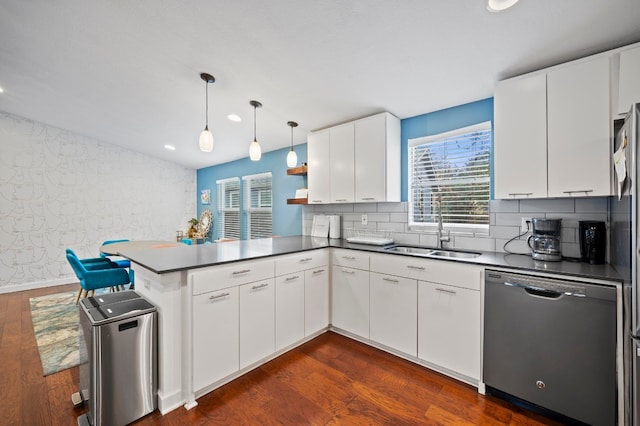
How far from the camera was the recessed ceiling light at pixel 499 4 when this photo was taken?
1474 millimetres

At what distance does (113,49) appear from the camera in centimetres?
249

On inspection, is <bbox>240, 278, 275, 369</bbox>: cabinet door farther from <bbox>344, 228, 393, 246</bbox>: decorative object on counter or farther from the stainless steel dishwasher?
the stainless steel dishwasher

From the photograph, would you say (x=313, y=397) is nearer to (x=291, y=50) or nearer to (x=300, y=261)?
(x=300, y=261)

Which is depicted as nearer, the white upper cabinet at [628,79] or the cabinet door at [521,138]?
the white upper cabinet at [628,79]

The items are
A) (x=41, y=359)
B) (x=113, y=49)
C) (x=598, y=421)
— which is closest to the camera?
(x=598, y=421)

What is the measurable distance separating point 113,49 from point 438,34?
2859mm

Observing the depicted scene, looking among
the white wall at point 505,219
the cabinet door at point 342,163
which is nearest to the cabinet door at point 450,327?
the white wall at point 505,219

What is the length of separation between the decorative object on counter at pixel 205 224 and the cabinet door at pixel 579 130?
6042 millimetres

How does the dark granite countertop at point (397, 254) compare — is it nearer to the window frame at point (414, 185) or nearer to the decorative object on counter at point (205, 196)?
the window frame at point (414, 185)

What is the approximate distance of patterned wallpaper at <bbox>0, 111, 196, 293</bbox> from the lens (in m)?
4.38

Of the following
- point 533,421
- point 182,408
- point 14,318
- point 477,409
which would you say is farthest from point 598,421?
point 14,318

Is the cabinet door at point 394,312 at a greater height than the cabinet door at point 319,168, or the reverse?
the cabinet door at point 319,168

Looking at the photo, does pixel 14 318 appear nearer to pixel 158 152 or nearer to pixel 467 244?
pixel 158 152

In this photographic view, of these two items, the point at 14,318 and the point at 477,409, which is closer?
the point at 477,409
